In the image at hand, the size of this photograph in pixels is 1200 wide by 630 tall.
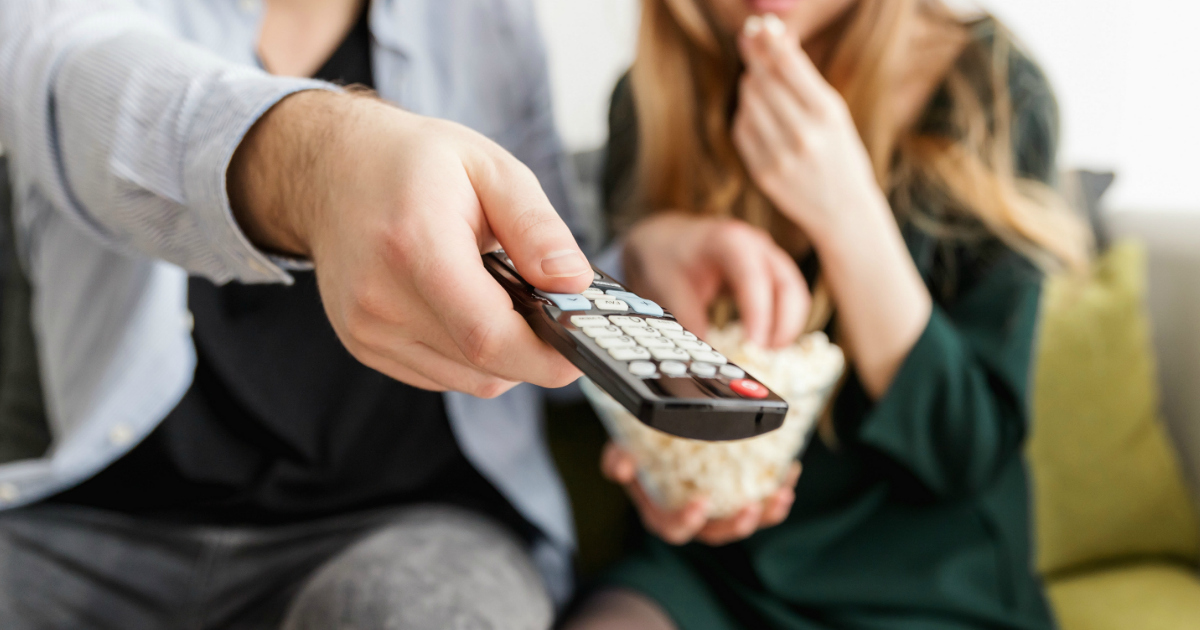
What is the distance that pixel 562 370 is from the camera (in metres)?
0.28

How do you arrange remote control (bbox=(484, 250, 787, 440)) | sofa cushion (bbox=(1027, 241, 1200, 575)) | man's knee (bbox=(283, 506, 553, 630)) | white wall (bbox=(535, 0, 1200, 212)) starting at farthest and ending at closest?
1. white wall (bbox=(535, 0, 1200, 212))
2. sofa cushion (bbox=(1027, 241, 1200, 575))
3. man's knee (bbox=(283, 506, 553, 630))
4. remote control (bbox=(484, 250, 787, 440))

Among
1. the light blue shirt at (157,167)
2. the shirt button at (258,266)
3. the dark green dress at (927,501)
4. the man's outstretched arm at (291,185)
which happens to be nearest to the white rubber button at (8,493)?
the light blue shirt at (157,167)

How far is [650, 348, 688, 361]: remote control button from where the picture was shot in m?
0.25

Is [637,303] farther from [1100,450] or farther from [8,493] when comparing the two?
[1100,450]

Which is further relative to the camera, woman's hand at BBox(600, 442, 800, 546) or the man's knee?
woman's hand at BBox(600, 442, 800, 546)

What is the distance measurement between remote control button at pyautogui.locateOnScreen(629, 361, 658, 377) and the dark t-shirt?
0.46m

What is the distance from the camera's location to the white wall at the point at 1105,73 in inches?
46.4

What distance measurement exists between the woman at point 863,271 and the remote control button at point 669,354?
0.32m

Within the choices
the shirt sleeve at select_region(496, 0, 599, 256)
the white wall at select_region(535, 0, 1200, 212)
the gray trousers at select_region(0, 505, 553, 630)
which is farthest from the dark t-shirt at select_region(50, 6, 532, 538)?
the white wall at select_region(535, 0, 1200, 212)

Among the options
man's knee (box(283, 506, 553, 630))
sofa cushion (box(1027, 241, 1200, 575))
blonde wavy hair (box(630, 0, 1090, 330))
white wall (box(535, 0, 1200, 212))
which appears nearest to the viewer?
man's knee (box(283, 506, 553, 630))

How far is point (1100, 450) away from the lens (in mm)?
873

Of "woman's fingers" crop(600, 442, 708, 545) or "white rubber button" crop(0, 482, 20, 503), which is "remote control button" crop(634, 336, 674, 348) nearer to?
"woman's fingers" crop(600, 442, 708, 545)

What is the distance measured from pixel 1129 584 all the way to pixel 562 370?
Result: 880mm

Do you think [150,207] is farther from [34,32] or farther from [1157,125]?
[1157,125]
